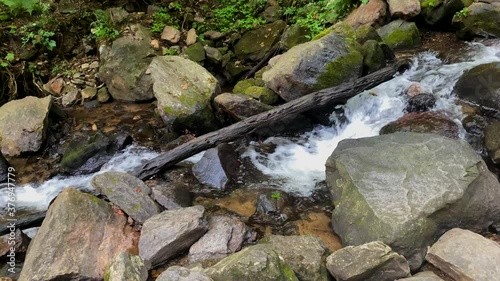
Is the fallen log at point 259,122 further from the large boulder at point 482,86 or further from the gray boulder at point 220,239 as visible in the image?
the gray boulder at point 220,239

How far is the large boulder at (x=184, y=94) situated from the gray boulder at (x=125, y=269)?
3500 mm

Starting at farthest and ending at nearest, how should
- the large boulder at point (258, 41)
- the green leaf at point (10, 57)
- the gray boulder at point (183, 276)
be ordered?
the large boulder at point (258, 41), the green leaf at point (10, 57), the gray boulder at point (183, 276)

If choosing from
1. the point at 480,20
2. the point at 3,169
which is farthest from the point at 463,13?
the point at 3,169

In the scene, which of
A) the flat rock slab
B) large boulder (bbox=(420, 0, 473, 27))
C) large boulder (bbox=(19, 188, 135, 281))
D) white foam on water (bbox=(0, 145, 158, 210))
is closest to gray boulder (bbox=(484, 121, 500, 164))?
the flat rock slab

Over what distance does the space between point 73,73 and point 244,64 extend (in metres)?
4.11

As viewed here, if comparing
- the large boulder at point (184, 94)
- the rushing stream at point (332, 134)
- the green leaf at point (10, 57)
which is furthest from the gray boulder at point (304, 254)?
the green leaf at point (10, 57)

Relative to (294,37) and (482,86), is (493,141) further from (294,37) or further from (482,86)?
(294,37)

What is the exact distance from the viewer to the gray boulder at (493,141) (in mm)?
5198

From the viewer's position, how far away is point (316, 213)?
5.02m

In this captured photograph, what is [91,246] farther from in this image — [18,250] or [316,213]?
[316,213]

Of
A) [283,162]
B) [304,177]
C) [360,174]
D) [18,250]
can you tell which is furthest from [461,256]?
[18,250]

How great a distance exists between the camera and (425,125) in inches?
241

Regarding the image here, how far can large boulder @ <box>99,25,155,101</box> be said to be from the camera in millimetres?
8844

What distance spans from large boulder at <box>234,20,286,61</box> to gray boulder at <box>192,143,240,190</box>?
4.05 metres
